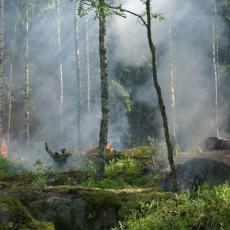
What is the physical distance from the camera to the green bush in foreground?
7482 mm

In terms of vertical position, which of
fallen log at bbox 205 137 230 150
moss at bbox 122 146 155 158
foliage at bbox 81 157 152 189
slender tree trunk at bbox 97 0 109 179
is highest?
slender tree trunk at bbox 97 0 109 179

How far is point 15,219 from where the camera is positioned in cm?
549

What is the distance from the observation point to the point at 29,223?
215 inches

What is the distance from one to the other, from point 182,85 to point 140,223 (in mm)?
30155

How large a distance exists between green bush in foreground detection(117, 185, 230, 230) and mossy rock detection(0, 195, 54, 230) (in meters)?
2.38

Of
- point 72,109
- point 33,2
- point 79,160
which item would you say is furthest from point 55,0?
point 79,160

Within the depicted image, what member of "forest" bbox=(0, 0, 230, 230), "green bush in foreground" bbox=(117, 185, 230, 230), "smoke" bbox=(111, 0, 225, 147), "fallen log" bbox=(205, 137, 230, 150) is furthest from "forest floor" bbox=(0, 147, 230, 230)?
"smoke" bbox=(111, 0, 225, 147)

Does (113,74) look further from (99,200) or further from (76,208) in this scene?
(76,208)

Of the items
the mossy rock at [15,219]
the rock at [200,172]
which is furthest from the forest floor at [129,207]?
the rock at [200,172]

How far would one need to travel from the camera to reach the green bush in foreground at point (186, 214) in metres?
7.48

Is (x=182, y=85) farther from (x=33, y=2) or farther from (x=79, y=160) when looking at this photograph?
(x=79, y=160)

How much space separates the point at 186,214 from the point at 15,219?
339 cm

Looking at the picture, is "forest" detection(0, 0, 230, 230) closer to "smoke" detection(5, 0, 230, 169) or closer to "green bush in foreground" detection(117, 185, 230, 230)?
"smoke" detection(5, 0, 230, 169)

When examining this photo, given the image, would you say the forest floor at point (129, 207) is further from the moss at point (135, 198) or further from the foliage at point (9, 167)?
the foliage at point (9, 167)
